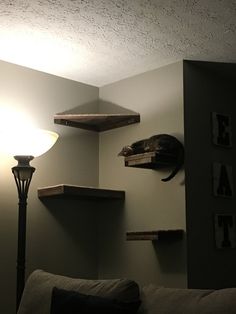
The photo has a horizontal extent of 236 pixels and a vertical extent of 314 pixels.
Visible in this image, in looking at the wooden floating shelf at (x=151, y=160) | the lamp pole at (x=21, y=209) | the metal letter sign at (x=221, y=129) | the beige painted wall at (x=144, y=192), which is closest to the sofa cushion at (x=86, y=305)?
the lamp pole at (x=21, y=209)

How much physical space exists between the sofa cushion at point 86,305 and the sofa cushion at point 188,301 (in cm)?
8

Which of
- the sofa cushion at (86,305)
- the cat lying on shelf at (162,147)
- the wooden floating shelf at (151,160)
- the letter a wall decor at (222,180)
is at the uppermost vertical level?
the cat lying on shelf at (162,147)

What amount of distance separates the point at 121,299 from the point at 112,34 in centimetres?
152

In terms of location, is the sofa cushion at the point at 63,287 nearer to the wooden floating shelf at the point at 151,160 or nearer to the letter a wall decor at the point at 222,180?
the wooden floating shelf at the point at 151,160

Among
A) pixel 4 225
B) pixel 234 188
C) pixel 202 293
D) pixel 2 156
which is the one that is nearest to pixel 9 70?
pixel 2 156

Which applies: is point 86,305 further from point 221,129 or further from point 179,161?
point 221,129

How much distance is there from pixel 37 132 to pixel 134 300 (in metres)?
1.20

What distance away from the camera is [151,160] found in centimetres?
288

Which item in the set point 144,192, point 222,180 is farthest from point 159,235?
point 222,180

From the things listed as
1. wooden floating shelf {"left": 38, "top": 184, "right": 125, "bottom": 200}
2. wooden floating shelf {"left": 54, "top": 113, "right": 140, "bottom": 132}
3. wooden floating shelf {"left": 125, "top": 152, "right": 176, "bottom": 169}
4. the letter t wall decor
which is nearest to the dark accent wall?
the letter t wall decor

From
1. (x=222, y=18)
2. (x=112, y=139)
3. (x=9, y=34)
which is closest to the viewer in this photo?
(x=222, y=18)

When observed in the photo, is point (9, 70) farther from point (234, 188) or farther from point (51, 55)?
point (234, 188)

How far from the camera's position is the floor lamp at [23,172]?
9.00 ft

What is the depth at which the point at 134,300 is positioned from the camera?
6.91 ft
